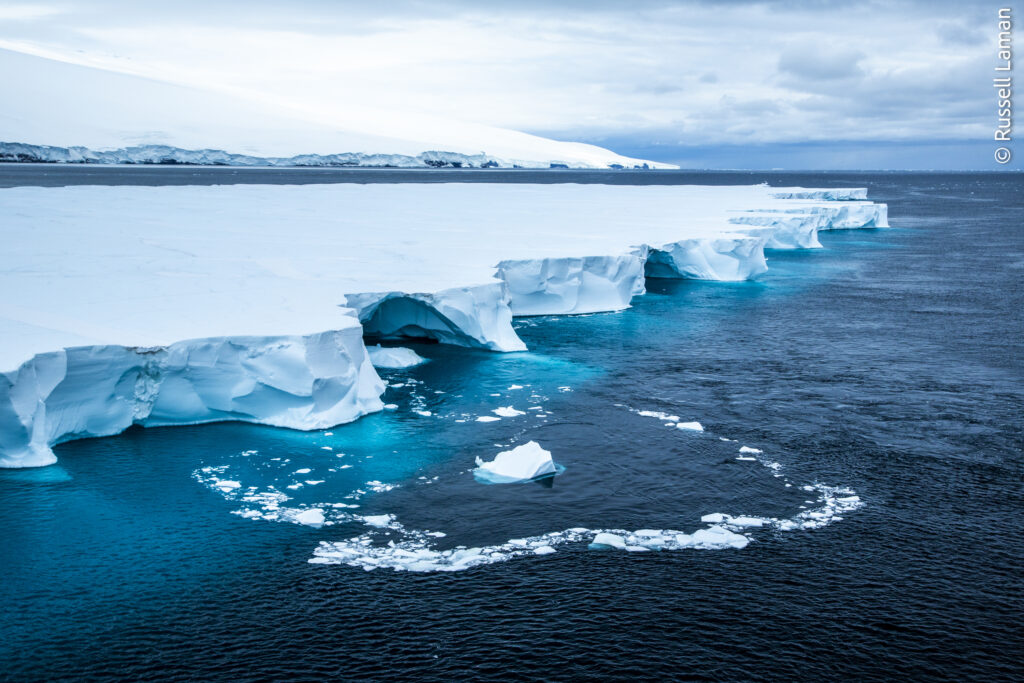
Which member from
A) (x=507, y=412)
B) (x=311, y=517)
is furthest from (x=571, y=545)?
(x=507, y=412)

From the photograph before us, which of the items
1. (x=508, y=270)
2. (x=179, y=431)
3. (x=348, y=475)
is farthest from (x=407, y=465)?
(x=508, y=270)

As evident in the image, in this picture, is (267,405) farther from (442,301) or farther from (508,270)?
(508,270)

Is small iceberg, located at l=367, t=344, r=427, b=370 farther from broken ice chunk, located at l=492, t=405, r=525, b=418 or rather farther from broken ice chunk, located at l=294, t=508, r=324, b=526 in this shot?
broken ice chunk, located at l=294, t=508, r=324, b=526

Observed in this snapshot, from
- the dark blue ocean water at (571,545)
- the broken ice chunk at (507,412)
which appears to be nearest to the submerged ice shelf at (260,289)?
the dark blue ocean water at (571,545)

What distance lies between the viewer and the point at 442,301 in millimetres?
20469

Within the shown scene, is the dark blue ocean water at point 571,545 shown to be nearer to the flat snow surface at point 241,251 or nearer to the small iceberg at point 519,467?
the small iceberg at point 519,467

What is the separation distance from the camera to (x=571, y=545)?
1141cm

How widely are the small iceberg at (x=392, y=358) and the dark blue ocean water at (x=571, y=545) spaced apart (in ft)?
1.35

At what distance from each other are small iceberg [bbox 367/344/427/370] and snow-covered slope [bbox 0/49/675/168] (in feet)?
283

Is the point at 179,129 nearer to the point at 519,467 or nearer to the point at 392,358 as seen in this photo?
the point at 392,358

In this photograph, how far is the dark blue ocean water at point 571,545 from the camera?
9.09 metres

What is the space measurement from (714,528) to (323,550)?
16.1 ft

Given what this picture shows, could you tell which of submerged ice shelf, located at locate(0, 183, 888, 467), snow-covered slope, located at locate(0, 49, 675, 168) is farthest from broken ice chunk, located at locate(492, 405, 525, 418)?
snow-covered slope, located at locate(0, 49, 675, 168)

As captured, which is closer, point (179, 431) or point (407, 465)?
point (407, 465)
